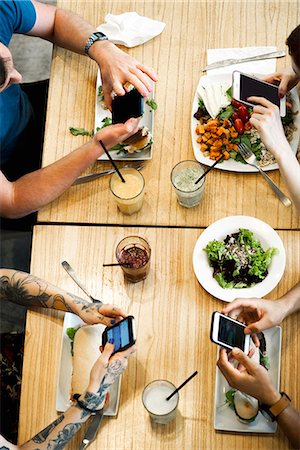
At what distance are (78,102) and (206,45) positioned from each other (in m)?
0.57

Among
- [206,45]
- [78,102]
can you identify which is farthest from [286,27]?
[78,102]

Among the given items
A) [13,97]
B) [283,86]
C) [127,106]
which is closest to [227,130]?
[283,86]

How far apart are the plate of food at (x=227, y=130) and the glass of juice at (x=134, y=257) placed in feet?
1.31

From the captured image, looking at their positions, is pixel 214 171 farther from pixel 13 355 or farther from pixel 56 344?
pixel 13 355

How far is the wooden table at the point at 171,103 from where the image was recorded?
2.22 meters

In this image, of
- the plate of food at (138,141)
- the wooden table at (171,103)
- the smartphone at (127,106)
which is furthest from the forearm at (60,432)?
the smartphone at (127,106)

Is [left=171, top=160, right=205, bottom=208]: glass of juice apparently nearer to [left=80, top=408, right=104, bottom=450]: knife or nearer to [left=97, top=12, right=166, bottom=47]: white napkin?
[left=97, top=12, right=166, bottom=47]: white napkin

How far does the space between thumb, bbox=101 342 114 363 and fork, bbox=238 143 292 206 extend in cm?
80

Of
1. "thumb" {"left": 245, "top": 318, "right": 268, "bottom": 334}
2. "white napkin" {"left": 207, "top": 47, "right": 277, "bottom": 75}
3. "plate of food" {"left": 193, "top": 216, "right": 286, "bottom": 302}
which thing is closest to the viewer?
"thumb" {"left": 245, "top": 318, "right": 268, "bottom": 334}

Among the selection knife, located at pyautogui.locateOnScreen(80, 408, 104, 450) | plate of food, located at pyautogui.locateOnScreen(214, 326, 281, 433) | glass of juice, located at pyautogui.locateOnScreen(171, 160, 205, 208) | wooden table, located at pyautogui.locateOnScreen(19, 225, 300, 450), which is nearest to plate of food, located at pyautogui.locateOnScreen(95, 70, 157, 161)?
glass of juice, located at pyautogui.locateOnScreen(171, 160, 205, 208)

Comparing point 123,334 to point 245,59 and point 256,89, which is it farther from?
point 245,59

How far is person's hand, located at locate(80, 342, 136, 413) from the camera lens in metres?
1.89

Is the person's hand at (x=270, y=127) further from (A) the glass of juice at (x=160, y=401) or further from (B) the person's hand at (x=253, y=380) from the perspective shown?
(A) the glass of juice at (x=160, y=401)

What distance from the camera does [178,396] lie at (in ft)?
6.32
